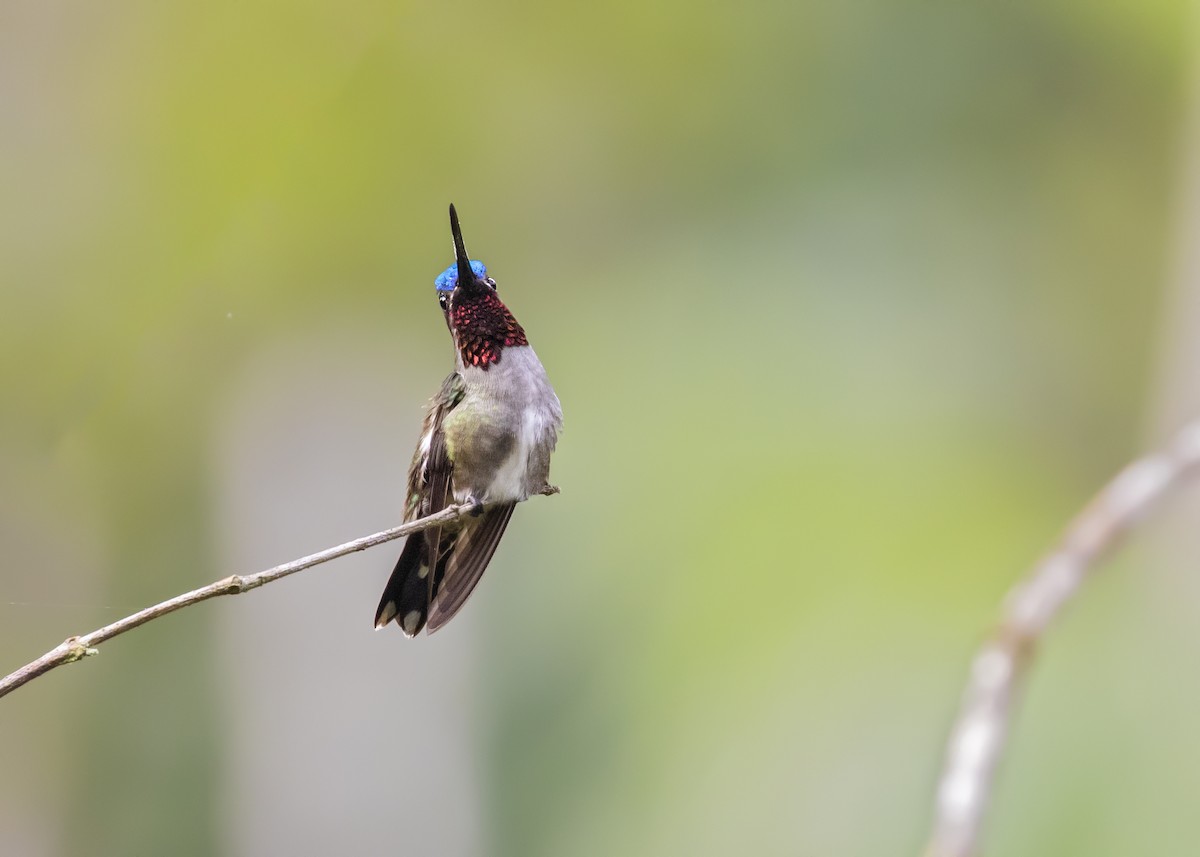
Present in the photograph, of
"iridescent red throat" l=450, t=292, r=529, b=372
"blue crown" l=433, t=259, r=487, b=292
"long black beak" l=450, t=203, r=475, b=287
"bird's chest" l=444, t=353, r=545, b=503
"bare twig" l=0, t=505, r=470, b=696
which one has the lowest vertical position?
"bare twig" l=0, t=505, r=470, b=696

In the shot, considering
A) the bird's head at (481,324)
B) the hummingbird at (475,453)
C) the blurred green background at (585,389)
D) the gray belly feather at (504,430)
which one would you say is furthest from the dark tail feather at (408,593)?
the blurred green background at (585,389)

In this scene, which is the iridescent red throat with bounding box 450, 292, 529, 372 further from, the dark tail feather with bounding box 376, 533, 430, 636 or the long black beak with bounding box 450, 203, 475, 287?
the dark tail feather with bounding box 376, 533, 430, 636

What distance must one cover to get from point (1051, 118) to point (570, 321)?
372cm


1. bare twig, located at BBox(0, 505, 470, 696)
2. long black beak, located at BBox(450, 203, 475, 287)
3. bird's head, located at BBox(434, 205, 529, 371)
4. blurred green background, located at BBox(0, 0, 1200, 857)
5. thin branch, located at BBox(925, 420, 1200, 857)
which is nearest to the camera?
thin branch, located at BBox(925, 420, 1200, 857)

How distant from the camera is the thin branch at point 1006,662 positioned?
0.68 metres

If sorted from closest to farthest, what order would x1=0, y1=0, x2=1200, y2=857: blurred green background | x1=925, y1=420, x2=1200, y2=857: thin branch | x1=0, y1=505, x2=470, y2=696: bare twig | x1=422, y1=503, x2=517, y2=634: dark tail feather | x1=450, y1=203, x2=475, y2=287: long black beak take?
x1=925, y1=420, x2=1200, y2=857: thin branch → x1=0, y1=505, x2=470, y2=696: bare twig → x1=450, y1=203, x2=475, y2=287: long black beak → x1=422, y1=503, x2=517, y2=634: dark tail feather → x1=0, y1=0, x2=1200, y2=857: blurred green background

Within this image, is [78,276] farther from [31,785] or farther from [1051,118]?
[1051,118]

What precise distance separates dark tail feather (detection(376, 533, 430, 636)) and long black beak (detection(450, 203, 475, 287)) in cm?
46

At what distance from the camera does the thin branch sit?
68cm

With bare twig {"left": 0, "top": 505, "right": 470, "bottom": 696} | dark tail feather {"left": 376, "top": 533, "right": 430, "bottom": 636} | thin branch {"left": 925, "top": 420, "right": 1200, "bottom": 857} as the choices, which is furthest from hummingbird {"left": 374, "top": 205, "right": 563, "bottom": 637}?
thin branch {"left": 925, "top": 420, "right": 1200, "bottom": 857}

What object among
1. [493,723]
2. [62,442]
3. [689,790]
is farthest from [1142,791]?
[62,442]

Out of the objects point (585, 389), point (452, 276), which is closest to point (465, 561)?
point (452, 276)

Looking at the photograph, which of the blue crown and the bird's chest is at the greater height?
the blue crown

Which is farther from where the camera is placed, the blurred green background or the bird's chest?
the blurred green background
